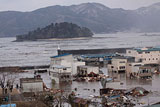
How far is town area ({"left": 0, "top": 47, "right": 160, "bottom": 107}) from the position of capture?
384 inches

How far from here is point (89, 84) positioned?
1366cm

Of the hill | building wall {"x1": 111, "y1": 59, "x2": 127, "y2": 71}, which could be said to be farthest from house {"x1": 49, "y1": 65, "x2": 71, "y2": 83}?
the hill

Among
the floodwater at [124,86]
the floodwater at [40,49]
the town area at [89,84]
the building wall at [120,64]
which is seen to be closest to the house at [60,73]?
the town area at [89,84]

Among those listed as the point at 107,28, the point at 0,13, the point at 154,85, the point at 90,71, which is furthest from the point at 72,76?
the point at 0,13

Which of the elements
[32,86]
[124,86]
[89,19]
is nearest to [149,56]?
[124,86]

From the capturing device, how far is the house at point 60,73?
46.7ft

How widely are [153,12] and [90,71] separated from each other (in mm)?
146784

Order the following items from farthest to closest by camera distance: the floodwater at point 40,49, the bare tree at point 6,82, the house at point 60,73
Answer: the floodwater at point 40,49
the house at point 60,73
the bare tree at point 6,82

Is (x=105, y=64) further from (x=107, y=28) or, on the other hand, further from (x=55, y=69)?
(x=107, y=28)

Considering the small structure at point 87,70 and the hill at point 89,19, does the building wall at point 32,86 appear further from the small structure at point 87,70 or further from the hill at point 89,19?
the hill at point 89,19

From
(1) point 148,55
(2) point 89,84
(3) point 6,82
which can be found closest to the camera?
(3) point 6,82

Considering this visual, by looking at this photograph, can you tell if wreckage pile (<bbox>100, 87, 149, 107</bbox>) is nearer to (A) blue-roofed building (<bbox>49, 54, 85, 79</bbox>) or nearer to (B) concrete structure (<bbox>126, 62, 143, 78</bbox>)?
(A) blue-roofed building (<bbox>49, 54, 85, 79</bbox>)

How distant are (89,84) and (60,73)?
126cm

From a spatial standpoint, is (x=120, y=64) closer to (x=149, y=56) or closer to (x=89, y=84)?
(x=149, y=56)
